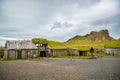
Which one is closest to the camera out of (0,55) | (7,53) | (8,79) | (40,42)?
(8,79)

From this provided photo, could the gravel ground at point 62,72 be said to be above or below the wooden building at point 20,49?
below

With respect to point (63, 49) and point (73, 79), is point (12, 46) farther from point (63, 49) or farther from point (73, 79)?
point (73, 79)

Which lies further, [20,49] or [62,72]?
[20,49]

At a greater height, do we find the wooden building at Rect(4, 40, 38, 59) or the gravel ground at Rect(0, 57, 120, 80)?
the wooden building at Rect(4, 40, 38, 59)

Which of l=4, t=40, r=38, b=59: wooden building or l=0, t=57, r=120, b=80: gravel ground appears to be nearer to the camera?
l=0, t=57, r=120, b=80: gravel ground

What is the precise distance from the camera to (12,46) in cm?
5881

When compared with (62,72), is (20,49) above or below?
above

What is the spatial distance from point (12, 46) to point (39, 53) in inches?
426

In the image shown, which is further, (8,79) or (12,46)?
(12,46)

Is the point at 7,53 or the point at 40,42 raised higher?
the point at 40,42

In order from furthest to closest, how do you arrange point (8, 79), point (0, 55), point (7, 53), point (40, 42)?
point (40, 42), point (0, 55), point (7, 53), point (8, 79)

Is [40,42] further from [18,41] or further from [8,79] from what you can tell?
[8,79]

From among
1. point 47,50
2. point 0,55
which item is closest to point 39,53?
point 47,50

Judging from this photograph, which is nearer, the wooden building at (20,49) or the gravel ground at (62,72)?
the gravel ground at (62,72)
